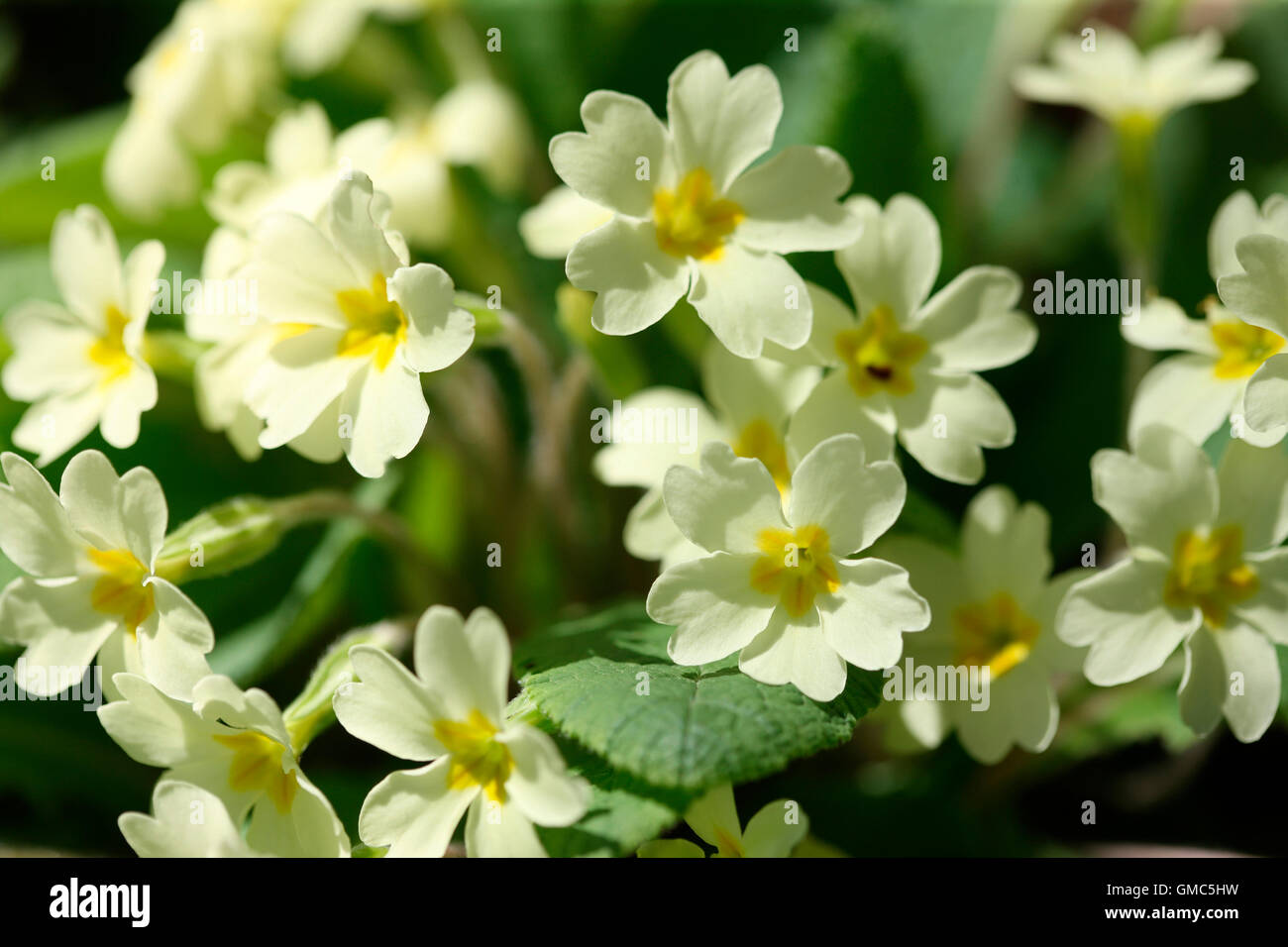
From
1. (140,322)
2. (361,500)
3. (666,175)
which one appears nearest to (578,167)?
(666,175)

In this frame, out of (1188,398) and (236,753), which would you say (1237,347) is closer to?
(1188,398)

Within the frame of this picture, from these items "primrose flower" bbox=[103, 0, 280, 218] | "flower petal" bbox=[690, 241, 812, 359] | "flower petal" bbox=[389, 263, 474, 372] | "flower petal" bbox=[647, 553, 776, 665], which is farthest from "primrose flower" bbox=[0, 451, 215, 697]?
"primrose flower" bbox=[103, 0, 280, 218]

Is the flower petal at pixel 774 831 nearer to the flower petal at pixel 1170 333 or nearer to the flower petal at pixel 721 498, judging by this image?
the flower petal at pixel 721 498

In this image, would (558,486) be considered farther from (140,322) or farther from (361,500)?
(140,322)

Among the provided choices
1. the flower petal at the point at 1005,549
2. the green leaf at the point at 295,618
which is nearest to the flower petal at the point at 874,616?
the flower petal at the point at 1005,549

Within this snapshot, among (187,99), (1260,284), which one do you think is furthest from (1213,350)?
(187,99)

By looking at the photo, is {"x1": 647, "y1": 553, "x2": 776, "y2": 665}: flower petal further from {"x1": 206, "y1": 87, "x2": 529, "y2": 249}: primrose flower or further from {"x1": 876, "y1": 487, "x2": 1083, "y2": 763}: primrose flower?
{"x1": 206, "y1": 87, "x2": 529, "y2": 249}: primrose flower
